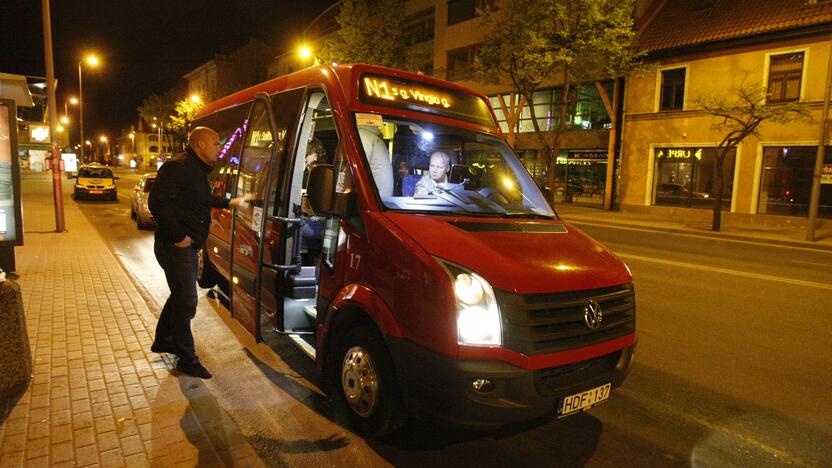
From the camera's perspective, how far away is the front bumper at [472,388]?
9.31 ft

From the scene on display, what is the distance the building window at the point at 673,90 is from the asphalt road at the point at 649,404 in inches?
707

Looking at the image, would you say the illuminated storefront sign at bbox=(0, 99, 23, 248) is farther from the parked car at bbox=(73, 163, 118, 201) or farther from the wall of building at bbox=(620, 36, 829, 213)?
the wall of building at bbox=(620, 36, 829, 213)

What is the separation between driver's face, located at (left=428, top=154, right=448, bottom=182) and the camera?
4.45 metres

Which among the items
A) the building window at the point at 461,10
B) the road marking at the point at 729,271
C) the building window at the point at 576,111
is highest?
the building window at the point at 461,10

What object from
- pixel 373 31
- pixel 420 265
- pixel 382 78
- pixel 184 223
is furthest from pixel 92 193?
pixel 420 265

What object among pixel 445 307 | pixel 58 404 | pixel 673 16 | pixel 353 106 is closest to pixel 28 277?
pixel 58 404

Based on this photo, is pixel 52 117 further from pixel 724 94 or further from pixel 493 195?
pixel 724 94

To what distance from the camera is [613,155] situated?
25.6 metres

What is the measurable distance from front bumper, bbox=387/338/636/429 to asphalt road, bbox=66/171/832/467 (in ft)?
1.82

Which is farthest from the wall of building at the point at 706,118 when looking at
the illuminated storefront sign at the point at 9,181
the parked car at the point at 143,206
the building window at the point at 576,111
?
the illuminated storefront sign at the point at 9,181

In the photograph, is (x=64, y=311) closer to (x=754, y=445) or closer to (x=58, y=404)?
(x=58, y=404)

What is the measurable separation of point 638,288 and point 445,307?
6.56m

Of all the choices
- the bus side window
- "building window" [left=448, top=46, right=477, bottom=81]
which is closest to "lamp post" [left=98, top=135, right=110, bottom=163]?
"building window" [left=448, top=46, right=477, bottom=81]

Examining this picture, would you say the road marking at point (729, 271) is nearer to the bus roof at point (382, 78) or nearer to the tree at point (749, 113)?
the bus roof at point (382, 78)
